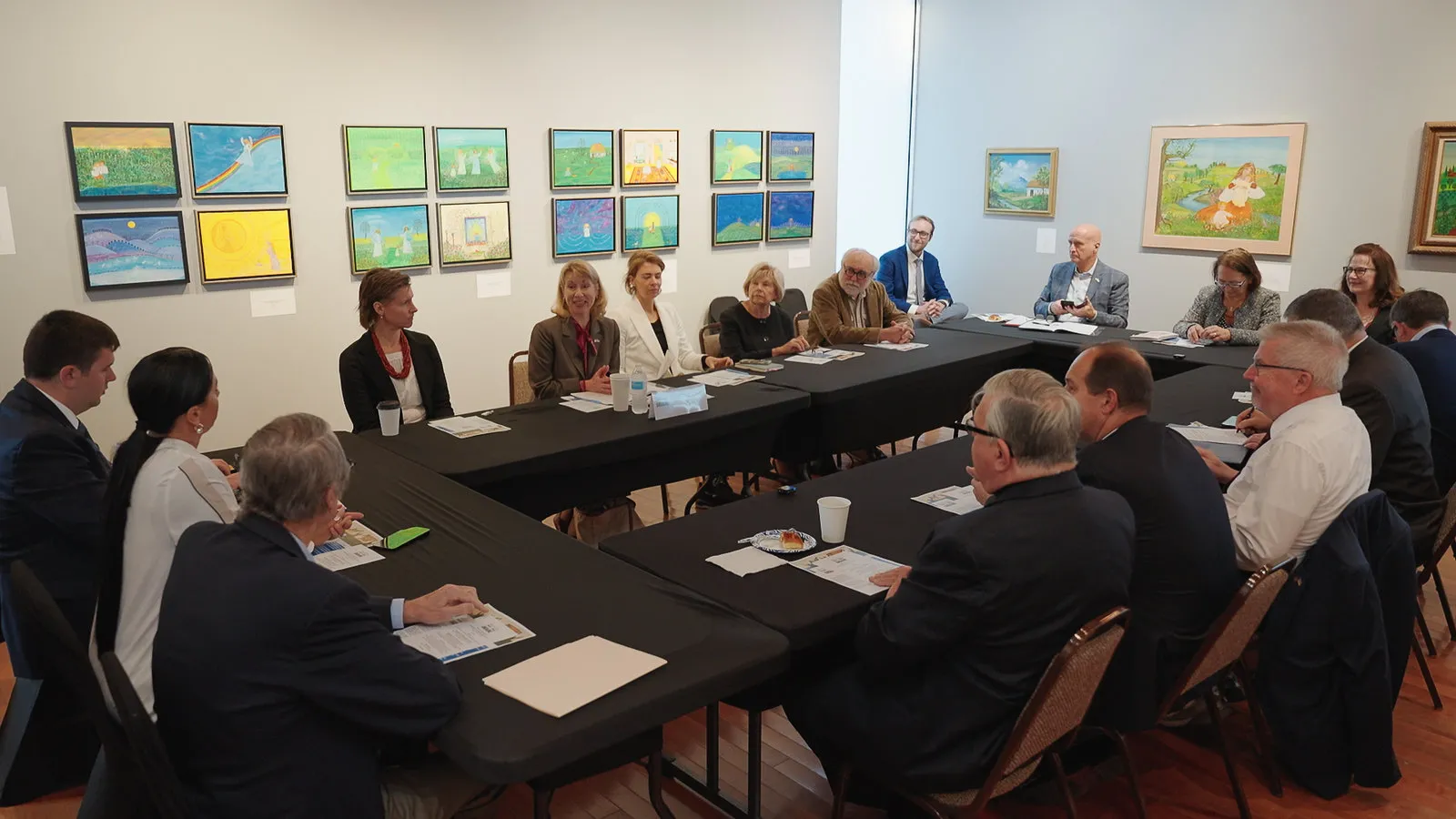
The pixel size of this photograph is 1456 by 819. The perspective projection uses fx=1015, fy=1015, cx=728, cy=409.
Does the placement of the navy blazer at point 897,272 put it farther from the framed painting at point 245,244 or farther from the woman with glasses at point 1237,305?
the framed painting at point 245,244

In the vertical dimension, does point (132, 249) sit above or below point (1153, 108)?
below

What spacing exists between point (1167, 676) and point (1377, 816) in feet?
2.99

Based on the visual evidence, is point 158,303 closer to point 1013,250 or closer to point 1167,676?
point 1167,676

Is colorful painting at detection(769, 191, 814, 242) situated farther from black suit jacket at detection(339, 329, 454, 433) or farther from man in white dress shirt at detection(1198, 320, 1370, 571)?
man in white dress shirt at detection(1198, 320, 1370, 571)

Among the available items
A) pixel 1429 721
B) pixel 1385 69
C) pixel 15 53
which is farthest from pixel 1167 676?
pixel 1385 69

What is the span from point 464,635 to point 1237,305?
17.2 ft

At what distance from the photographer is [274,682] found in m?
1.73

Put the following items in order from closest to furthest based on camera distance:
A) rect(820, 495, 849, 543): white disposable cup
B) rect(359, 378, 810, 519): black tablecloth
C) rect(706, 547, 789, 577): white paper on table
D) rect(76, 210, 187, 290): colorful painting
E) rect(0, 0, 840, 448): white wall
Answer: rect(706, 547, 789, 577): white paper on table → rect(820, 495, 849, 543): white disposable cup → rect(359, 378, 810, 519): black tablecloth → rect(0, 0, 840, 448): white wall → rect(76, 210, 187, 290): colorful painting

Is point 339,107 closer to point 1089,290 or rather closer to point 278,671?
point 278,671

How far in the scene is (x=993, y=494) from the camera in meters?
2.20

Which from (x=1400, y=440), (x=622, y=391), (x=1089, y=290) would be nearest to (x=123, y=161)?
(x=622, y=391)

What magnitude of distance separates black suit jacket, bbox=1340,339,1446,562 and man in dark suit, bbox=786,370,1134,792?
1.67m

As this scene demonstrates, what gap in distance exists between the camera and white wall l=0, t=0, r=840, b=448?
15.5 ft

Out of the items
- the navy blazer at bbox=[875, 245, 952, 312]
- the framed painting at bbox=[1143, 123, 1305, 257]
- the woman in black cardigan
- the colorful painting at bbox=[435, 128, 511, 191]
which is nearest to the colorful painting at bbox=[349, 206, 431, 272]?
the colorful painting at bbox=[435, 128, 511, 191]
